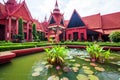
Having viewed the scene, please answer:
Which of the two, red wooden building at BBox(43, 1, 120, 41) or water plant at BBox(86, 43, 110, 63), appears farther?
red wooden building at BBox(43, 1, 120, 41)

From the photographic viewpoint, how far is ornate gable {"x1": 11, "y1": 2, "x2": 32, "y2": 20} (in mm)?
19225

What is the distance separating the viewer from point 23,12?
20.9m

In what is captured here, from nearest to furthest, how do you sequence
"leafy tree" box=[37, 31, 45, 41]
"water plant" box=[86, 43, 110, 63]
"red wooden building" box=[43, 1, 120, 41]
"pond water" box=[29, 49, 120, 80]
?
1. "pond water" box=[29, 49, 120, 80]
2. "water plant" box=[86, 43, 110, 63]
3. "red wooden building" box=[43, 1, 120, 41]
4. "leafy tree" box=[37, 31, 45, 41]

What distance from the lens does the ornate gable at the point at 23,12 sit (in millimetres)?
19225

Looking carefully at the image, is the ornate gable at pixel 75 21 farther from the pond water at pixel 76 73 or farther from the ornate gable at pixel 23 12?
the pond water at pixel 76 73

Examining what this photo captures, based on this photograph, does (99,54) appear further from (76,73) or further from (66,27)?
(66,27)

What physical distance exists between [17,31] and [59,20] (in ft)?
27.6

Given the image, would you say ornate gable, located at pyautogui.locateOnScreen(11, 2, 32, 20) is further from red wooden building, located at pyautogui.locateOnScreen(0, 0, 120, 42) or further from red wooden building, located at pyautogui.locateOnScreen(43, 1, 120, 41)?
red wooden building, located at pyautogui.locateOnScreen(43, 1, 120, 41)

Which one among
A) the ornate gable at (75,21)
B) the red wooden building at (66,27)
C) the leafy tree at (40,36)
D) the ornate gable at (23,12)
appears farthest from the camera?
the leafy tree at (40,36)

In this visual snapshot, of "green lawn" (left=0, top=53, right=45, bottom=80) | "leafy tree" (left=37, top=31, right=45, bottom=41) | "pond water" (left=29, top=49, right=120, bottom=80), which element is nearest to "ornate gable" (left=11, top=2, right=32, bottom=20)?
"leafy tree" (left=37, top=31, right=45, bottom=41)

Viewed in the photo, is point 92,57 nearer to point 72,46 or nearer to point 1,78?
point 1,78

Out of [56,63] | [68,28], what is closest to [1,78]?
[56,63]

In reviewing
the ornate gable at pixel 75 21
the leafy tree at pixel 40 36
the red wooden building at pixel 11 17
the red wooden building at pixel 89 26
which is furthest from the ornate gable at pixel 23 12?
the ornate gable at pixel 75 21

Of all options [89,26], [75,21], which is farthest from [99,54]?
[75,21]
